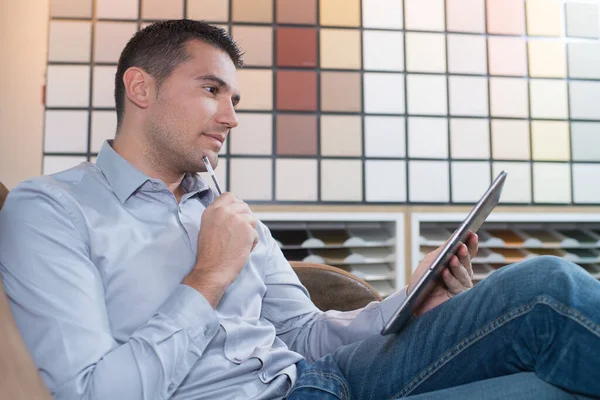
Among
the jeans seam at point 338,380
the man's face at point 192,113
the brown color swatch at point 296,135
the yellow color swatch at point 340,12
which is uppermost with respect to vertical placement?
the yellow color swatch at point 340,12

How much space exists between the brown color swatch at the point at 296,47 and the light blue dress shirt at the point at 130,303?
2.01m

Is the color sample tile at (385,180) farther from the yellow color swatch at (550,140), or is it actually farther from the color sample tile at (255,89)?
the yellow color swatch at (550,140)

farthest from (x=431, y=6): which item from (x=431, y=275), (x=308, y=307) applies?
(x=431, y=275)

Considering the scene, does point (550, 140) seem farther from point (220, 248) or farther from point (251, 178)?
point (220, 248)

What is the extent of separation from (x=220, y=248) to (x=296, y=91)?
7.47ft

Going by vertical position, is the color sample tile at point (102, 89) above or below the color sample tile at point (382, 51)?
below

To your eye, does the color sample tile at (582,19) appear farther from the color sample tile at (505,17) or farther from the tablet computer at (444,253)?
the tablet computer at (444,253)

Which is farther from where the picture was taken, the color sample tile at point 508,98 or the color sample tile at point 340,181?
the color sample tile at point 508,98

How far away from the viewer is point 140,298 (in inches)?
37.6

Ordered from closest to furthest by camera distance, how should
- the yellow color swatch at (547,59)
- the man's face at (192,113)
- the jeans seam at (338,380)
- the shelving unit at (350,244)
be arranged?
the jeans seam at (338,380), the man's face at (192,113), the shelving unit at (350,244), the yellow color swatch at (547,59)

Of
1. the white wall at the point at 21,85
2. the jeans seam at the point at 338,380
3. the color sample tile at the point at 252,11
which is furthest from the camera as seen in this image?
the color sample tile at the point at 252,11

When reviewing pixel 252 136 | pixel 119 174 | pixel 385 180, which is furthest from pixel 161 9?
pixel 119 174

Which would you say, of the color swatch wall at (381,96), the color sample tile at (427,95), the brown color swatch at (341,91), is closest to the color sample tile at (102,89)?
the color swatch wall at (381,96)

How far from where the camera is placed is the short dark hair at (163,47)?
125 centimetres
